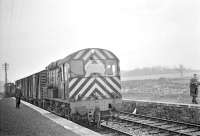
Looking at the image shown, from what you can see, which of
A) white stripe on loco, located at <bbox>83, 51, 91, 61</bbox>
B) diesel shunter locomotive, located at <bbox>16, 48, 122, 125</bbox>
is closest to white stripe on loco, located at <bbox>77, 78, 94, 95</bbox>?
diesel shunter locomotive, located at <bbox>16, 48, 122, 125</bbox>

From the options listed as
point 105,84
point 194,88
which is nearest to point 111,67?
point 105,84

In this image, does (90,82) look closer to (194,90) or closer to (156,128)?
(156,128)

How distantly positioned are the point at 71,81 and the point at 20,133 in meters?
3.30

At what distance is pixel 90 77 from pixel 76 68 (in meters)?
0.72

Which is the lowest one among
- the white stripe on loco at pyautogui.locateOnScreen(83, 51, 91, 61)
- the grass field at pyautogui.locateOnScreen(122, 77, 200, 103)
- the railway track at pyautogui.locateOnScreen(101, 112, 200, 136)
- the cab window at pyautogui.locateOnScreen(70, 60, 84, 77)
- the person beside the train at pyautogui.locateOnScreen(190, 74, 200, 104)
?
the railway track at pyautogui.locateOnScreen(101, 112, 200, 136)

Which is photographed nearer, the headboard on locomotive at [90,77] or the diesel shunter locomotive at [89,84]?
the diesel shunter locomotive at [89,84]

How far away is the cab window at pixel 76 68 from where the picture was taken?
1072cm

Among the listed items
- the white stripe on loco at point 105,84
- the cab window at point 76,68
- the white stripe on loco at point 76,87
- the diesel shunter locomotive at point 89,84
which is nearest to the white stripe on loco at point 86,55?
the diesel shunter locomotive at point 89,84

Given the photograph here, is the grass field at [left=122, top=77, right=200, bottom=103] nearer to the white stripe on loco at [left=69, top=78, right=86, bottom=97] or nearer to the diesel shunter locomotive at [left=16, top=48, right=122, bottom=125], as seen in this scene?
the diesel shunter locomotive at [left=16, top=48, right=122, bottom=125]

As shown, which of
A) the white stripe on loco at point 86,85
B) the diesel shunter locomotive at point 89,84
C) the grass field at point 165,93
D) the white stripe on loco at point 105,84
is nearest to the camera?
the diesel shunter locomotive at point 89,84

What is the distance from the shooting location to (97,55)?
37.2ft

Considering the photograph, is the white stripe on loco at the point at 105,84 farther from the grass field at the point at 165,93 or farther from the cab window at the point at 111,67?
the grass field at the point at 165,93

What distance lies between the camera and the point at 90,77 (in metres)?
11.0

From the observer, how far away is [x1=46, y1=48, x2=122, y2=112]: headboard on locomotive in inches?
420
